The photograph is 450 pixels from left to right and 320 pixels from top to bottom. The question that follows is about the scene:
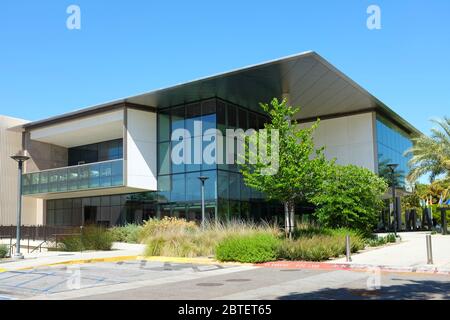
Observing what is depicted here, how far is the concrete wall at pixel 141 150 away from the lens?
31.3 meters

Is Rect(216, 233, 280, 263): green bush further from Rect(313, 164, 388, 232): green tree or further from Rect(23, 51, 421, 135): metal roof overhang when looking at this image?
Rect(23, 51, 421, 135): metal roof overhang

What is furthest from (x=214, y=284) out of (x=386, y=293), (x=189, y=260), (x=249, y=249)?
(x=189, y=260)

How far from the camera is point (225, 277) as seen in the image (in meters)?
13.1

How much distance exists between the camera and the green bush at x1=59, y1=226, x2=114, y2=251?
888 inches

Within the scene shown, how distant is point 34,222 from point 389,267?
3312cm

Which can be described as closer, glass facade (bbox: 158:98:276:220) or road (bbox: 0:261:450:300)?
road (bbox: 0:261:450:300)

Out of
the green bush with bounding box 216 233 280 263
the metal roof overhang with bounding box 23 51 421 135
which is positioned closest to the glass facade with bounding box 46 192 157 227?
the metal roof overhang with bounding box 23 51 421 135

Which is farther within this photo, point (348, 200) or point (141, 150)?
point (141, 150)

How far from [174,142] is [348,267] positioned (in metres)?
19.2

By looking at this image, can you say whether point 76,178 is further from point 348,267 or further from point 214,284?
point 214,284

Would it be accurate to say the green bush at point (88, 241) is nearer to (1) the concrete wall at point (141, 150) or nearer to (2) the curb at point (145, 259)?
(2) the curb at point (145, 259)

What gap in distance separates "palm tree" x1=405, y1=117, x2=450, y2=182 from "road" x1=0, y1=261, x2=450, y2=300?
24408mm

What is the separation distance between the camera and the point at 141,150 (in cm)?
3197

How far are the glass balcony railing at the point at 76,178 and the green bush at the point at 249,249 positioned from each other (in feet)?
49.6
